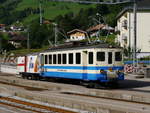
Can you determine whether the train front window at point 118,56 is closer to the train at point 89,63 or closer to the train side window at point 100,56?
the train at point 89,63

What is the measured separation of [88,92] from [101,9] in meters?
126

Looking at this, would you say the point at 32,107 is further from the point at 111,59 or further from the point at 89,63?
the point at 111,59

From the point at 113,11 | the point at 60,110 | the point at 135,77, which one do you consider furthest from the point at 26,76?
the point at 113,11

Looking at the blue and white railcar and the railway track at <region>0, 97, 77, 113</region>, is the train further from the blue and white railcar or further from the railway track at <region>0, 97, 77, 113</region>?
the railway track at <region>0, 97, 77, 113</region>

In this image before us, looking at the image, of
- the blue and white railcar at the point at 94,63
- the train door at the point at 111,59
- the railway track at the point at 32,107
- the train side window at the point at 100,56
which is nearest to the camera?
the railway track at the point at 32,107

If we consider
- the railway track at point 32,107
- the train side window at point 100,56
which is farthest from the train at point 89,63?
the railway track at point 32,107

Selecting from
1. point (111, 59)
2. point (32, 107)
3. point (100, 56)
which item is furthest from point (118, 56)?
point (32, 107)

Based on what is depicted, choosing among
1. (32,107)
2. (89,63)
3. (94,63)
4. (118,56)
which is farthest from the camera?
(118,56)

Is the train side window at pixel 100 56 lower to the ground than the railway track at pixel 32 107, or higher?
higher

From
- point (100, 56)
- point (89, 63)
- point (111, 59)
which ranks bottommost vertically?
point (89, 63)

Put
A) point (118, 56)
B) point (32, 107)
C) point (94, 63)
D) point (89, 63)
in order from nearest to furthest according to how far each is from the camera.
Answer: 1. point (32, 107)
2. point (94, 63)
3. point (89, 63)
4. point (118, 56)

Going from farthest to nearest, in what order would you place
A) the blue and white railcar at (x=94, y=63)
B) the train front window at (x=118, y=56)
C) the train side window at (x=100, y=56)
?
the train front window at (x=118, y=56) → the train side window at (x=100, y=56) → the blue and white railcar at (x=94, y=63)

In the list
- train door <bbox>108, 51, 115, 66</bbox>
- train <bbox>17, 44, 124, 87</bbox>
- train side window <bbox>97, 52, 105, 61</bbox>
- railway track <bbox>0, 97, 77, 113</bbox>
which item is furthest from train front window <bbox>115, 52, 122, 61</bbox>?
railway track <bbox>0, 97, 77, 113</bbox>

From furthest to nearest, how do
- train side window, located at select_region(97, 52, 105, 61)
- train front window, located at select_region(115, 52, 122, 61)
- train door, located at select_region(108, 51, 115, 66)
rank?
train front window, located at select_region(115, 52, 122, 61)
train door, located at select_region(108, 51, 115, 66)
train side window, located at select_region(97, 52, 105, 61)
